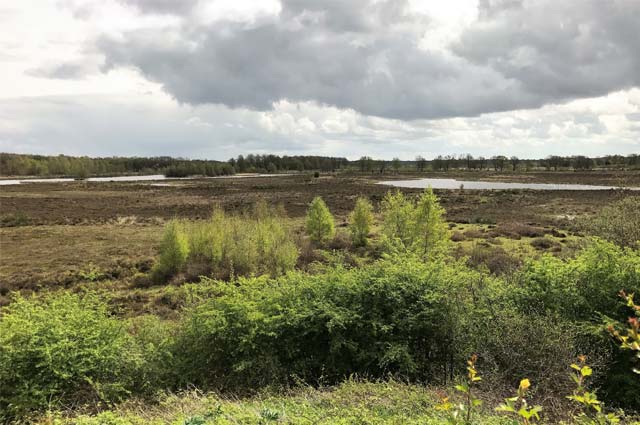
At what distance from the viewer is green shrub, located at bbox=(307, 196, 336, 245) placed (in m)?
28.0

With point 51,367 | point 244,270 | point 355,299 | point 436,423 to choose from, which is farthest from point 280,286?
point 244,270

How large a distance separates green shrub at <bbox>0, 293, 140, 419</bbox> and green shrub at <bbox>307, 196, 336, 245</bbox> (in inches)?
787

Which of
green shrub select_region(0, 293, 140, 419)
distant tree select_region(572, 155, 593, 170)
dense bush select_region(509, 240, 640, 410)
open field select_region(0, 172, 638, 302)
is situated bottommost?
open field select_region(0, 172, 638, 302)

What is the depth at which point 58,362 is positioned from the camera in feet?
24.7

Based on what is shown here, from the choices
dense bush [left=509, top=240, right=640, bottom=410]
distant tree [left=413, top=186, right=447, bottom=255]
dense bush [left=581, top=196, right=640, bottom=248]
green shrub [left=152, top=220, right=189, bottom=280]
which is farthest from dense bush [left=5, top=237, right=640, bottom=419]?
green shrub [left=152, top=220, right=189, bottom=280]

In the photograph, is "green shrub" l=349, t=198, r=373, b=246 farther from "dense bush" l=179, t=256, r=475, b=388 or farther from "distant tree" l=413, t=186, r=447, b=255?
"dense bush" l=179, t=256, r=475, b=388

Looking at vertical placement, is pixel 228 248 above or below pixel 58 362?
below

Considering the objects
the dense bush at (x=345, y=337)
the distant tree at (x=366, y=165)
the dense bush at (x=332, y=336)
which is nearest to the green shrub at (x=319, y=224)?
the dense bush at (x=345, y=337)

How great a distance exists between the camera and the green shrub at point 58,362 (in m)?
7.22

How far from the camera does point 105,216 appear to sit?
47.1 meters

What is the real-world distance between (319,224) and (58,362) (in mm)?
21211

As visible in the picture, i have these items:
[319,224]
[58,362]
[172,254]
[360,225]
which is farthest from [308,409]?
[360,225]

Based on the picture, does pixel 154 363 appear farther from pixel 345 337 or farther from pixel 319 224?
pixel 319 224

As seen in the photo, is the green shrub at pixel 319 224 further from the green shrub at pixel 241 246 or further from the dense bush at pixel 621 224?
the dense bush at pixel 621 224
